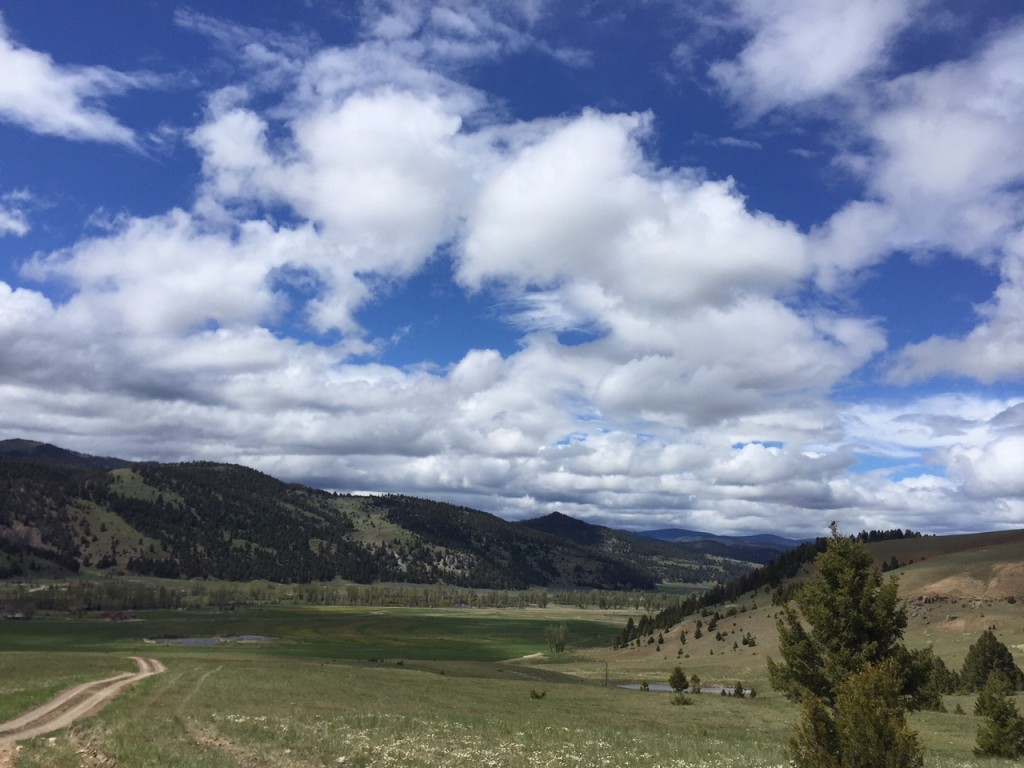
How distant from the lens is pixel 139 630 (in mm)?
176500

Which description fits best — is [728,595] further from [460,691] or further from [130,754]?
[130,754]

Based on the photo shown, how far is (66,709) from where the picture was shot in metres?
37.8

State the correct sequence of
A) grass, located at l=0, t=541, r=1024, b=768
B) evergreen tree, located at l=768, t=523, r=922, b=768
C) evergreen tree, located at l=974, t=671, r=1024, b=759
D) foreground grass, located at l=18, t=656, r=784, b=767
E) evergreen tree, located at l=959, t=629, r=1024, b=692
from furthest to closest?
evergreen tree, located at l=959, t=629, r=1024, b=692, evergreen tree, located at l=974, t=671, r=1024, b=759, grass, located at l=0, t=541, r=1024, b=768, foreground grass, located at l=18, t=656, r=784, b=767, evergreen tree, located at l=768, t=523, r=922, b=768

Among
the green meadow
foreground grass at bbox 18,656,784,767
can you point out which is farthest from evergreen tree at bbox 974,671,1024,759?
foreground grass at bbox 18,656,784,767

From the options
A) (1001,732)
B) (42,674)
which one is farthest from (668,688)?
(42,674)

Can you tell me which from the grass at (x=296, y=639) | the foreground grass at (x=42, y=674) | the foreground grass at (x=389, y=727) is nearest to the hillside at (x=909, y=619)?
the grass at (x=296, y=639)

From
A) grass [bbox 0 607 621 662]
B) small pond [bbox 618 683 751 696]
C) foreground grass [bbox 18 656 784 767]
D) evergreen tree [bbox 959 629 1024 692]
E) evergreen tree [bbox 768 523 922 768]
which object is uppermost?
evergreen tree [bbox 768 523 922 768]

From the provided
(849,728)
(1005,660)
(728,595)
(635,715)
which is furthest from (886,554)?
(849,728)

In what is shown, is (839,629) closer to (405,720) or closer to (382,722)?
(405,720)

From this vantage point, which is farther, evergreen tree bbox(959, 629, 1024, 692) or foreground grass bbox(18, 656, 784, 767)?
evergreen tree bbox(959, 629, 1024, 692)

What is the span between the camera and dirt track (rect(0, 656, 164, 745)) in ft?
102

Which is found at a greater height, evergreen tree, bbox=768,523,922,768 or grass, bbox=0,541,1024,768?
→ evergreen tree, bbox=768,523,922,768

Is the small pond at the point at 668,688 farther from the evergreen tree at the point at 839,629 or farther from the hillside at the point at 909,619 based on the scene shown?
the evergreen tree at the point at 839,629

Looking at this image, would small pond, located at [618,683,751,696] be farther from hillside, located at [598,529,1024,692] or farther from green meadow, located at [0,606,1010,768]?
green meadow, located at [0,606,1010,768]
